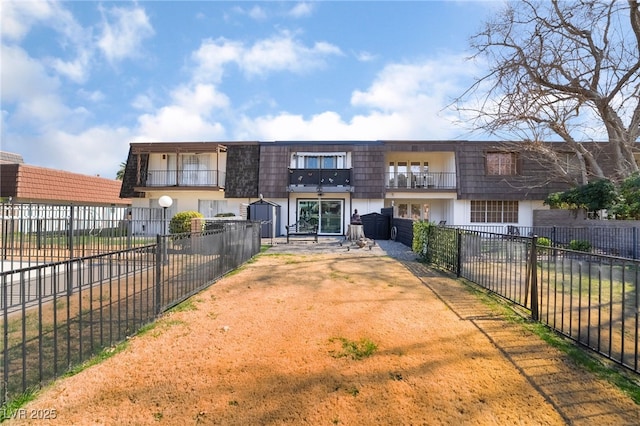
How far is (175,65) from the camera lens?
1487cm

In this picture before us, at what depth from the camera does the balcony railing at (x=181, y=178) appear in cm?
2248

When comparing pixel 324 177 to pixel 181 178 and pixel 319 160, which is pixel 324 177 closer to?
pixel 319 160

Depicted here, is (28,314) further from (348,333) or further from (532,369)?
(532,369)

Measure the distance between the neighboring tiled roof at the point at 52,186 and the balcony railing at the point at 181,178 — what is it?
22.4 feet

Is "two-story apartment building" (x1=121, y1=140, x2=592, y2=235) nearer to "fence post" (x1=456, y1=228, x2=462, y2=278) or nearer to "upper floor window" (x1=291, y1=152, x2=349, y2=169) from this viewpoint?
"upper floor window" (x1=291, y1=152, x2=349, y2=169)

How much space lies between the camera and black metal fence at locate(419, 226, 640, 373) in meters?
3.74

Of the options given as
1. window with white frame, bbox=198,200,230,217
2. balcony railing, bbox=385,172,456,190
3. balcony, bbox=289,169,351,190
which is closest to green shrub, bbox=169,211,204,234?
balcony, bbox=289,169,351,190

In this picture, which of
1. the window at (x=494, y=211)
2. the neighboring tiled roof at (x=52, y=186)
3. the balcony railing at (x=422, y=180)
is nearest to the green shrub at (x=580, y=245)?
the window at (x=494, y=211)

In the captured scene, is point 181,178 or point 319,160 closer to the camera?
point 319,160

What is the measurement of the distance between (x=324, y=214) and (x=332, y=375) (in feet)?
61.8

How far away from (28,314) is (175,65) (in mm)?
14248

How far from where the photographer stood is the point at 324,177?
21250 mm

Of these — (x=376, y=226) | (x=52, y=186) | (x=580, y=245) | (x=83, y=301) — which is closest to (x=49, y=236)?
(x=83, y=301)

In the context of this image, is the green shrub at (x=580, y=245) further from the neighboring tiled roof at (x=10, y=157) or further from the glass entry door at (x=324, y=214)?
the neighboring tiled roof at (x=10, y=157)
